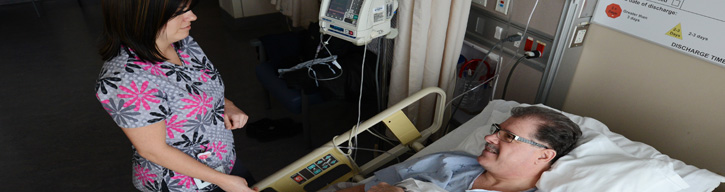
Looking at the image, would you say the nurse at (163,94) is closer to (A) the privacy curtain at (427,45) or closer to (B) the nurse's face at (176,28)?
(B) the nurse's face at (176,28)

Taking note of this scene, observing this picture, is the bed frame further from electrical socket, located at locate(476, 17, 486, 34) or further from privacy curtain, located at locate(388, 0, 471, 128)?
electrical socket, located at locate(476, 17, 486, 34)

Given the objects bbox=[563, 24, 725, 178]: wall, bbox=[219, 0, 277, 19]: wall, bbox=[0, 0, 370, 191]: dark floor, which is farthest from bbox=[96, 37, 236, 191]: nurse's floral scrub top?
bbox=[219, 0, 277, 19]: wall

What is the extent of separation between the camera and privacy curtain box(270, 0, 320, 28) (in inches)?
149

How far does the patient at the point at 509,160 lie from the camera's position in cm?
144

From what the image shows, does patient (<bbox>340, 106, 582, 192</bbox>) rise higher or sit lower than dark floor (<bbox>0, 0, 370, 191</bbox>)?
higher

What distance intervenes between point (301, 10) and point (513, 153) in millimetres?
2782

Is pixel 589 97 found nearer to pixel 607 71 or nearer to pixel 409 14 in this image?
pixel 607 71

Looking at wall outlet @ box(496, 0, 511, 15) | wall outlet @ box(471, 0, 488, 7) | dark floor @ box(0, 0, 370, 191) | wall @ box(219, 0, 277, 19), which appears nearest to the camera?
wall outlet @ box(496, 0, 511, 15)

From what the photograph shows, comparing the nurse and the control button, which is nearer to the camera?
the nurse

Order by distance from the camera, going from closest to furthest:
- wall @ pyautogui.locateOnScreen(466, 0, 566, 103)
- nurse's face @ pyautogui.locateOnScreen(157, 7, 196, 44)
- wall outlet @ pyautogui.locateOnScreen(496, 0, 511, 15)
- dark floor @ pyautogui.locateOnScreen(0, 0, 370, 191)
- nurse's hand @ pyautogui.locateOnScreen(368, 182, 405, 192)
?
nurse's face @ pyautogui.locateOnScreen(157, 7, 196, 44) < nurse's hand @ pyautogui.locateOnScreen(368, 182, 405, 192) < wall @ pyautogui.locateOnScreen(466, 0, 566, 103) < wall outlet @ pyautogui.locateOnScreen(496, 0, 511, 15) < dark floor @ pyautogui.locateOnScreen(0, 0, 370, 191)

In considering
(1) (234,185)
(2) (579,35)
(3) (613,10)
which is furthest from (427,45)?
(1) (234,185)

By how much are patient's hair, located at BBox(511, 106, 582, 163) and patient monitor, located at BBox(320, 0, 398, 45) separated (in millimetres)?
646

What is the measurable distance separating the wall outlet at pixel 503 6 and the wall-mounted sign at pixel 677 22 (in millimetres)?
406

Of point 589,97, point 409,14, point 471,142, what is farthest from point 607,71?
point 409,14
